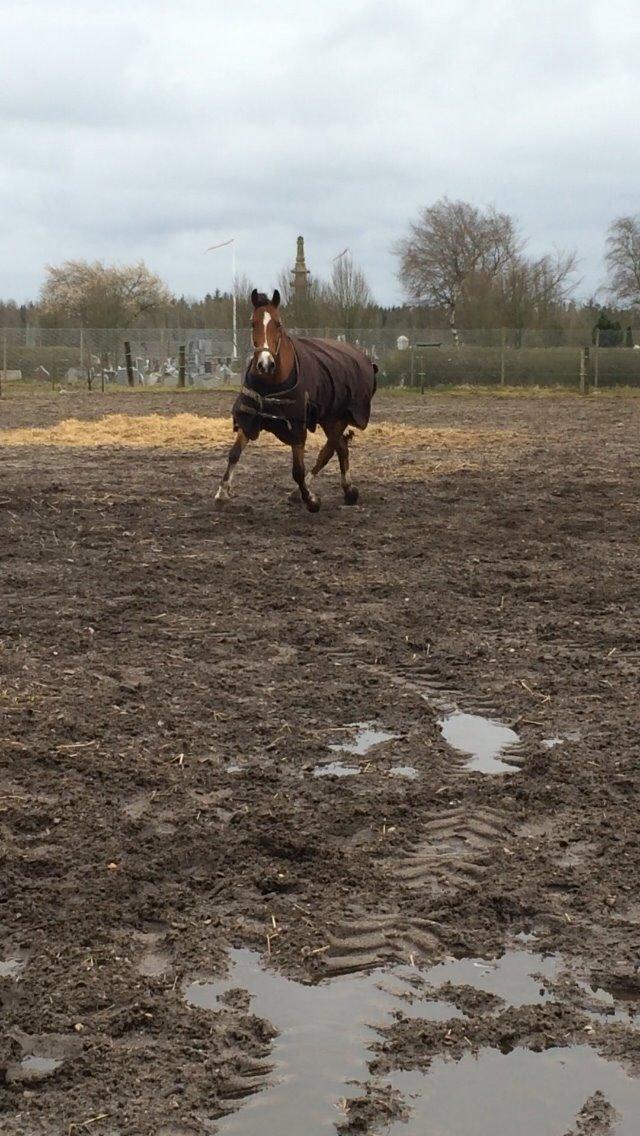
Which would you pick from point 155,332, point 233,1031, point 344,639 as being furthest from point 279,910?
point 155,332

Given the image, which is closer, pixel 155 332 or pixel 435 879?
pixel 435 879

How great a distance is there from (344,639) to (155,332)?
125ft

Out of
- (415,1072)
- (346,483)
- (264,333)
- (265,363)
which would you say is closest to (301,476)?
(346,483)

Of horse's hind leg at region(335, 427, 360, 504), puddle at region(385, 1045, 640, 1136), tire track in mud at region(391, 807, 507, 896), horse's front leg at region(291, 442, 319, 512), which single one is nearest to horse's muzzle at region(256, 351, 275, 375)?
Answer: horse's front leg at region(291, 442, 319, 512)

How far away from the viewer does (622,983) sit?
11.3 ft

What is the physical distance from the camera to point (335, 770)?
5.14 metres

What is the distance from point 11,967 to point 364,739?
2.33 meters

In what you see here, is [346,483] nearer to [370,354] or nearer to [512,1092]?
[512,1092]

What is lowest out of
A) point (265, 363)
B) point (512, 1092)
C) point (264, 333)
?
point (512, 1092)

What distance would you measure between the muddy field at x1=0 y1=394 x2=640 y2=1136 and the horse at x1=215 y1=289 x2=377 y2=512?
6.06ft

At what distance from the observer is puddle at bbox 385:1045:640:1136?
2883 mm

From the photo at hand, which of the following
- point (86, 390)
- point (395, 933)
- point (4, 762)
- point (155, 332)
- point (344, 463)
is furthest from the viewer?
point (155, 332)

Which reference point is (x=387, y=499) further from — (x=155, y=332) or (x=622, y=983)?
(x=155, y=332)

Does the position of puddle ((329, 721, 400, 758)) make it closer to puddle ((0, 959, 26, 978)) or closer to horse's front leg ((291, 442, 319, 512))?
puddle ((0, 959, 26, 978))
